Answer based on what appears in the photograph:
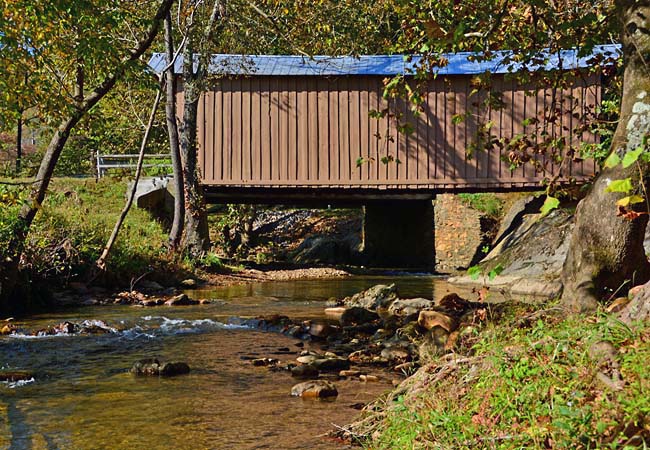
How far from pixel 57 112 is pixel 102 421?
608 cm

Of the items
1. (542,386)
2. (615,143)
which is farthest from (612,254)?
(542,386)

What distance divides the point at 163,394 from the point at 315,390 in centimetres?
118

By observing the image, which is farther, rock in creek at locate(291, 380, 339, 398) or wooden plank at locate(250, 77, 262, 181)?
wooden plank at locate(250, 77, 262, 181)

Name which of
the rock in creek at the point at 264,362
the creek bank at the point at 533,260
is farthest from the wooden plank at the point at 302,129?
the rock in creek at the point at 264,362

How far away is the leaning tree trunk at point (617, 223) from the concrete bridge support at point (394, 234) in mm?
16293

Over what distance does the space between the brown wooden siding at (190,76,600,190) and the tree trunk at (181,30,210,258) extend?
2.24 ft

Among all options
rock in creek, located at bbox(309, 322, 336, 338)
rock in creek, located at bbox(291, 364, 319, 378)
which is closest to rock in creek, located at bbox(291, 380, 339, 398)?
rock in creek, located at bbox(291, 364, 319, 378)

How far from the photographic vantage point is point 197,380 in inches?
264

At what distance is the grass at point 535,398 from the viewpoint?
119 inches

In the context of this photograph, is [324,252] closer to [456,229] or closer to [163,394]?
[456,229]

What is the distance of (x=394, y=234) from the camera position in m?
23.2

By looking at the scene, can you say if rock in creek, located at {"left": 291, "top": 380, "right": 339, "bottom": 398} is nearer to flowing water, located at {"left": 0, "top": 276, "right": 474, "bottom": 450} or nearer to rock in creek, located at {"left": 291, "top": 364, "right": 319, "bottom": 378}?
flowing water, located at {"left": 0, "top": 276, "right": 474, "bottom": 450}

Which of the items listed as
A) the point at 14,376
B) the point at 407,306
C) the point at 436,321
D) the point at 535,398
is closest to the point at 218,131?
the point at 407,306

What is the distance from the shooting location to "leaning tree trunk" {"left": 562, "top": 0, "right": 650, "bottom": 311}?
5.58 m
